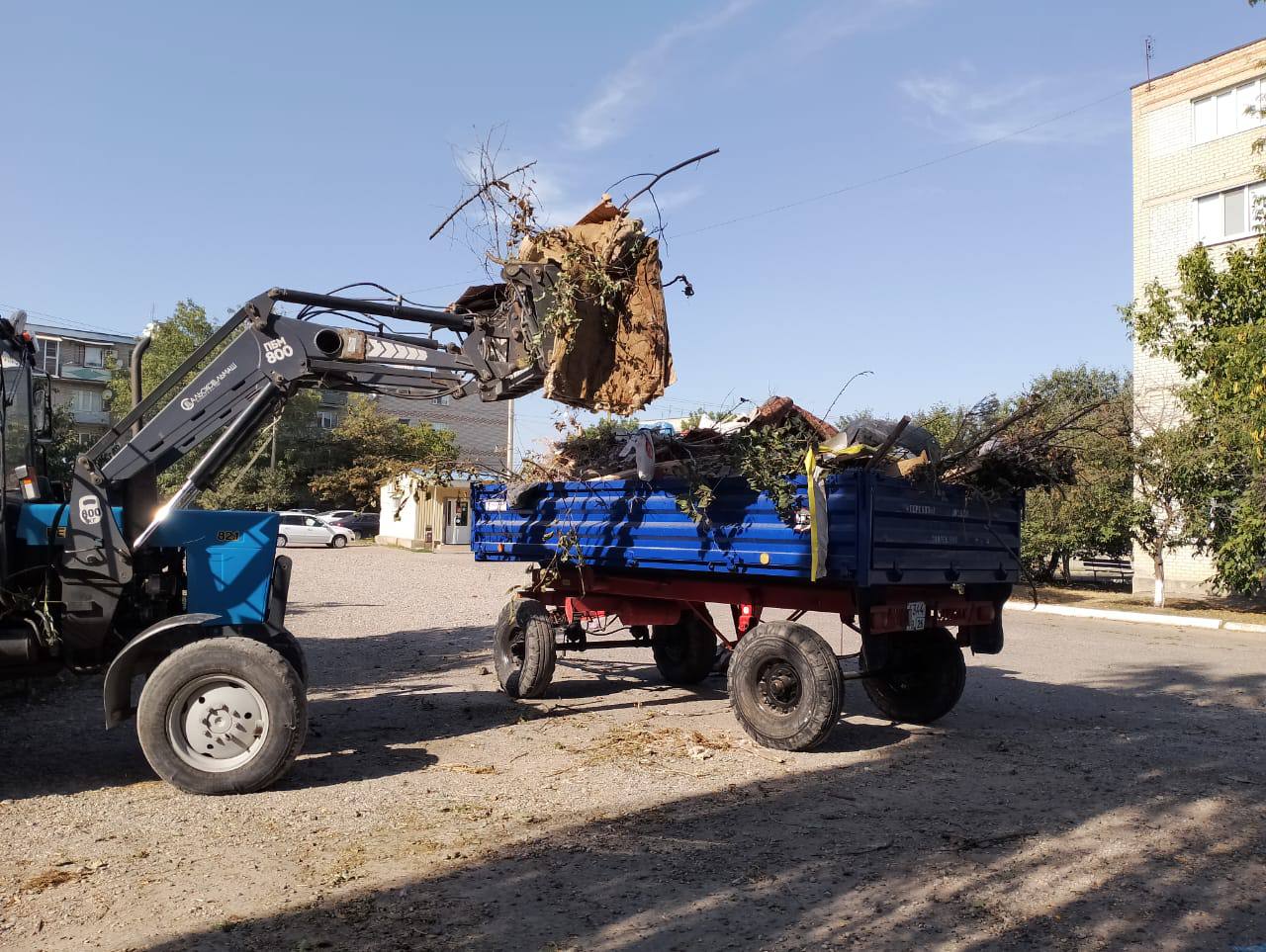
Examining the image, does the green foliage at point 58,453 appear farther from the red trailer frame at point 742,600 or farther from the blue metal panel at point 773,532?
the red trailer frame at point 742,600

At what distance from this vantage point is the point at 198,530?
6629mm

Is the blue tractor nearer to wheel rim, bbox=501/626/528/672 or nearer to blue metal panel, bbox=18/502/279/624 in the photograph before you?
blue metal panel, bbox=18/502/279/624

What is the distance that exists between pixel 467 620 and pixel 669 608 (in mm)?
7880

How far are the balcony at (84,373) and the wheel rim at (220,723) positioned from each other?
5911cm

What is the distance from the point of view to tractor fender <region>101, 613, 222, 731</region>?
20.0 ft

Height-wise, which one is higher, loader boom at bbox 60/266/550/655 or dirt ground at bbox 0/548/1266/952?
loader boom at bbox 60/266/550/655

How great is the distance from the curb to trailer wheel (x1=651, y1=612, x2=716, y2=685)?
8.76 metres

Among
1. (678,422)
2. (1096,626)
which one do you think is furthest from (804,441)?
(1096,626)

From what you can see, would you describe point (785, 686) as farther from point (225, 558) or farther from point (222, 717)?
point (225, 558)

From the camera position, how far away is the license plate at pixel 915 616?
7281 mm

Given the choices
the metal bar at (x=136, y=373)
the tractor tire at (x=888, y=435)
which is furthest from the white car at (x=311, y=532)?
the tractor tire at (x=888, y=435)

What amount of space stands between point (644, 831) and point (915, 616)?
293 cm

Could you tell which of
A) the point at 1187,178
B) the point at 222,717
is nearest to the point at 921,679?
the point at 222,717

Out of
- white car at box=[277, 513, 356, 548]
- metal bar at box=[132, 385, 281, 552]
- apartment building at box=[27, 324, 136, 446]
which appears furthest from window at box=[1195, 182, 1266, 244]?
apartment building at box=[27, 324, 136, 446]
